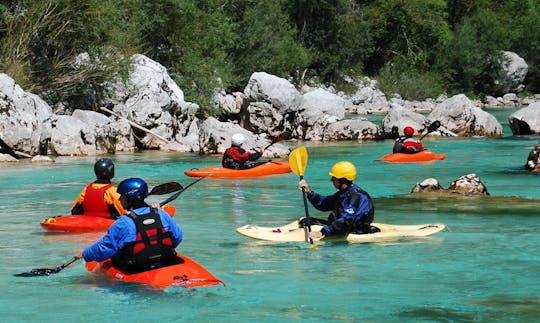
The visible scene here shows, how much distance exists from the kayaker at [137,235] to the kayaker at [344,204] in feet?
7.86

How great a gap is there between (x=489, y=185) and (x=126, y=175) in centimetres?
715

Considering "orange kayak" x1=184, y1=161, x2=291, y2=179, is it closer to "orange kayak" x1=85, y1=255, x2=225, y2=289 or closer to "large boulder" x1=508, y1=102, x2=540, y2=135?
"orange kayak" x1=85, y1=255, x2=225, y2=289

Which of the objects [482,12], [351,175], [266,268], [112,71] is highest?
[482,12]

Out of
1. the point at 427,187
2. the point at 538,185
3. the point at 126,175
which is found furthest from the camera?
the point at 126,175

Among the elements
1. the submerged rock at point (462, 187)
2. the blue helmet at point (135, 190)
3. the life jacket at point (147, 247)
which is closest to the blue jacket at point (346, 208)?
the life jacket at point (147, 247)

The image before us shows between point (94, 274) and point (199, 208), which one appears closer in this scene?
point (94, 274)

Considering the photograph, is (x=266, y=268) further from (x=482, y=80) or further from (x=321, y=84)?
(x=482, y=80)

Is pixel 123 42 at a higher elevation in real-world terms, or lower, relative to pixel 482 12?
lower

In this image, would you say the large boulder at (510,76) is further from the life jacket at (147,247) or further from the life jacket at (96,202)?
the life jacket at (147,247)

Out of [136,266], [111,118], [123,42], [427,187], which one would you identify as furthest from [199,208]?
[123,42]

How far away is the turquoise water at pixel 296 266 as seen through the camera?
23.6ft

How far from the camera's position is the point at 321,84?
5088cm

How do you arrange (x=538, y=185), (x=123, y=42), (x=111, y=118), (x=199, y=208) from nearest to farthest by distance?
(x=199, y=208) → (x=538, y=185) → (x=111, y=118) → (x=123, y=42)

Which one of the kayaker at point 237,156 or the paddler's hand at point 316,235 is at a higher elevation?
the kayaker at point 237,156
